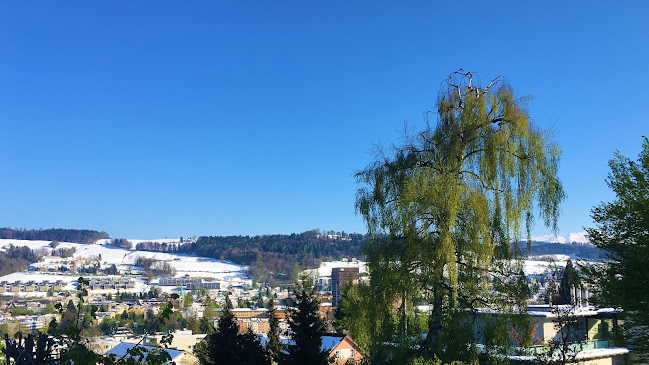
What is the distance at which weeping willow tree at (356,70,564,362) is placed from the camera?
12.2 meters

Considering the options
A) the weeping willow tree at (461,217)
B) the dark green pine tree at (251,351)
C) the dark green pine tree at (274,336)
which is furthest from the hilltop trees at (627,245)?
the dark green pine tree at (274,336)

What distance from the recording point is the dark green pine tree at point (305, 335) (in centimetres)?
1811

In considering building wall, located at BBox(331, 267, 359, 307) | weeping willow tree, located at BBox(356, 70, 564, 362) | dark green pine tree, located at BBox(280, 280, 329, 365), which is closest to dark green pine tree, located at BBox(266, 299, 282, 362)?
building wall, located at BBox(331, 267, 359, 307)

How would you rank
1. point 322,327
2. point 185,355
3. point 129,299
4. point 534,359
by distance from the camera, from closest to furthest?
point 534,359 < point 322,327 < point 185,355 < point 129,299

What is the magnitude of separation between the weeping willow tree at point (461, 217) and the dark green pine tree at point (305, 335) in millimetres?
5788

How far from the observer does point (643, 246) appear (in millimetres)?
14094

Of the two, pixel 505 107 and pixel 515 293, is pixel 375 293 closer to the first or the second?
pixel 515 293

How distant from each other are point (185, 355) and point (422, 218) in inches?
1326

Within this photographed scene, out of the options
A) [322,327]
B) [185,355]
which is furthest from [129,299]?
[322,327]

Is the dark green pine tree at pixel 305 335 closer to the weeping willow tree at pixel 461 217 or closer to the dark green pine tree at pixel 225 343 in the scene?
the dark green pine tree at pixel 225 343

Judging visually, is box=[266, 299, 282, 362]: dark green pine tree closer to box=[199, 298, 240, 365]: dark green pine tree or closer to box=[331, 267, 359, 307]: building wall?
box=[331, 267, 359, 307]: building wall

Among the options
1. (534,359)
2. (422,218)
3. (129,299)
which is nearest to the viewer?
(422,218)

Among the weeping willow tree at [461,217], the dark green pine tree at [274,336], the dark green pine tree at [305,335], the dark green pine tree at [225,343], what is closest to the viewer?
the weeping willow tree at [461,217]

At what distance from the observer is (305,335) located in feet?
Result: 61.4
